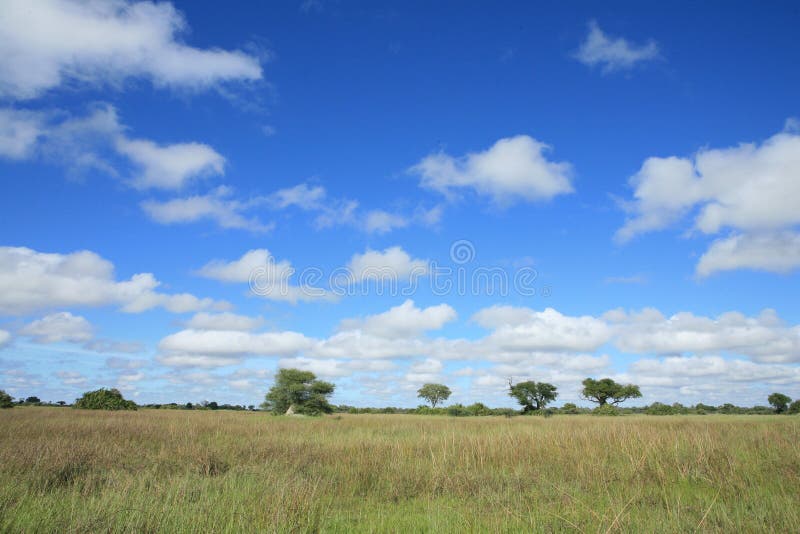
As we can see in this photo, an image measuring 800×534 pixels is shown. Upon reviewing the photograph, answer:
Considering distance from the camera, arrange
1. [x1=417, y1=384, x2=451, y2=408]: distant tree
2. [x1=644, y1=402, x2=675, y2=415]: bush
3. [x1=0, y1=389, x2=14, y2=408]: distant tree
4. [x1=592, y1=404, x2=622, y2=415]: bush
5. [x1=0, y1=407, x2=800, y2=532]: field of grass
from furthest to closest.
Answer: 1. [x1=417, y1=384, x2=451, y2=408]: distant tree
2. [x1=644, y1=402, x2=675, y2=415]: bush
3. [x1=592, y1=404, x2=622, y2=415]: bush
4. [x1=0, y1=389, x2=14, y2=408]: distant tree
5. [x1=0, y1=407, x2=800, y2=532]: field of grass

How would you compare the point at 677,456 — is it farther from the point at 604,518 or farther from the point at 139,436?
the point at 139,436

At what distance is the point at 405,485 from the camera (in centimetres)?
789

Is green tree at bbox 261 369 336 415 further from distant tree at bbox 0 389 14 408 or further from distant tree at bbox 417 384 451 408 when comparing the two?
distant tree at bbox 417 384 451 408

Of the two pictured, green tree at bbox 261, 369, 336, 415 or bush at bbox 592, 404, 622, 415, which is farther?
bush at bbox 592, 404, 622, 415

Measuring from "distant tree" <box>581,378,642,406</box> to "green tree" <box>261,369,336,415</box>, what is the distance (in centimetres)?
4048

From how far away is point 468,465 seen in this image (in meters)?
9.38

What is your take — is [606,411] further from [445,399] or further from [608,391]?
[445,399]

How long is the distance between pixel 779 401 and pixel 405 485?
7669cm

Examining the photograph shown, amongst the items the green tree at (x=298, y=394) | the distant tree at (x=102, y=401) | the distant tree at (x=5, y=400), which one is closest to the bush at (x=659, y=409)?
the green tree at (x=298, y=394)

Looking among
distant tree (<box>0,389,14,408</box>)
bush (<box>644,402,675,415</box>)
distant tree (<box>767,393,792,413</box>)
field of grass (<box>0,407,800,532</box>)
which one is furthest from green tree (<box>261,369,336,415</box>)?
distant tree (<box>767,393,792,413</box>)

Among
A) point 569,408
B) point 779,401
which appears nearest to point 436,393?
point 569,408

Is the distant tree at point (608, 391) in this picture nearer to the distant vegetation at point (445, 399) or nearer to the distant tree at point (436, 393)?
the distant vegetation at point (445, 399)

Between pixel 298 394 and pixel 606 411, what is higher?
pixel 298 394

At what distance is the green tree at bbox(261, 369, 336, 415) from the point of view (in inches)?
1371
